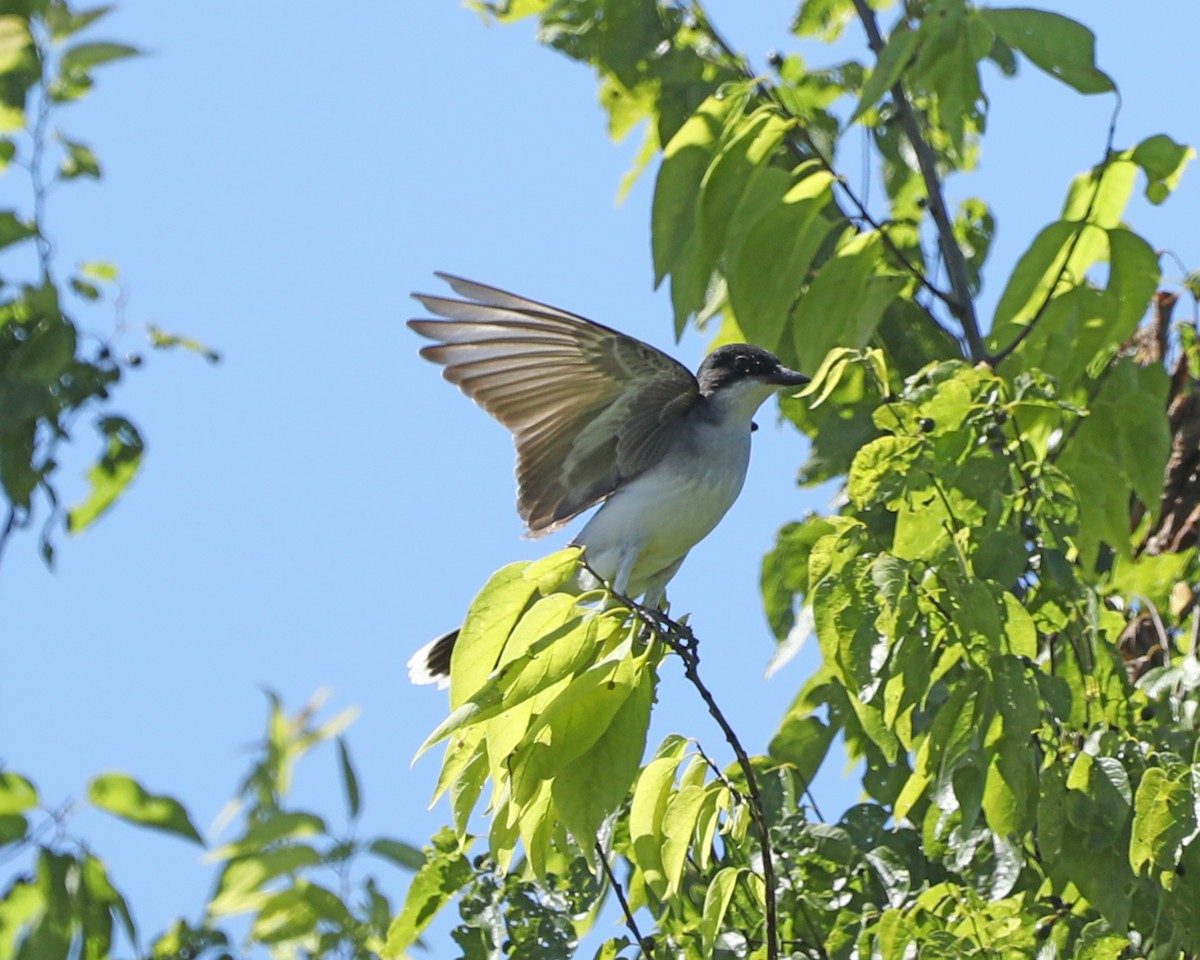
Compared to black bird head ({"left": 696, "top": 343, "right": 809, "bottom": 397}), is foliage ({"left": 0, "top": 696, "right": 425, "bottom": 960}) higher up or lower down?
lower down

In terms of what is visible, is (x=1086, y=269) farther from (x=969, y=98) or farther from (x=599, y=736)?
(x=599, y=736)

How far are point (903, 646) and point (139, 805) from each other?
1449 mm

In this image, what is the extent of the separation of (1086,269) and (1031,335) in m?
0.32

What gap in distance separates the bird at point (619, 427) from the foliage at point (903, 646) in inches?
8.6

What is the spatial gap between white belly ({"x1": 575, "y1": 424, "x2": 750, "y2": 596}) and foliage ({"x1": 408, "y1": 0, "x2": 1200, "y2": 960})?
0.36 metres

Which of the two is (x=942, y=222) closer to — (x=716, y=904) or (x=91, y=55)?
(x=91, y=55)

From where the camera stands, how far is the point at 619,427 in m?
5.56

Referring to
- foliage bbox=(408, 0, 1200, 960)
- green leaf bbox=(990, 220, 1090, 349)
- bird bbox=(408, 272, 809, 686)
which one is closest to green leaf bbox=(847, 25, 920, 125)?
foliage bbox=(408, 0, 1200, 960)

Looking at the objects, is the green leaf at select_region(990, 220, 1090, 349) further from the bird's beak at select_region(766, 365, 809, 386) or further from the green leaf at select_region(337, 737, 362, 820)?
the green leaf at select_region(337, 737, 362, 820)

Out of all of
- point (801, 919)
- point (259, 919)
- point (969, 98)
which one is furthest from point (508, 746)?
point (969, 98)

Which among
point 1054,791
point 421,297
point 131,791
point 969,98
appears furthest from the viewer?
point 421,297

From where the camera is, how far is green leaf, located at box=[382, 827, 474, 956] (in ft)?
12.6

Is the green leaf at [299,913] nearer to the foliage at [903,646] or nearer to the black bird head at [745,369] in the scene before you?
the foliage at [903,646]

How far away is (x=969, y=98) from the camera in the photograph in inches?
174
